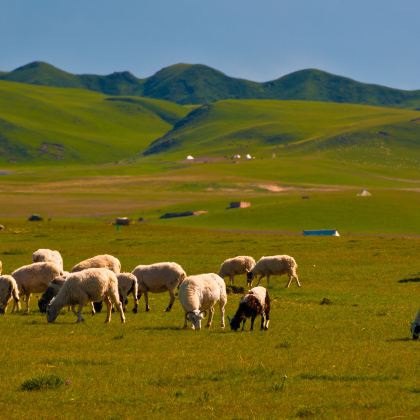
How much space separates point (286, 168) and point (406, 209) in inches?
3505

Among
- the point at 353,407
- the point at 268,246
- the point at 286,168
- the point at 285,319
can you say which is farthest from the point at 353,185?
the point at 353,407

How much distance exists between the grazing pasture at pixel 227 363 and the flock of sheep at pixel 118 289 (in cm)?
57

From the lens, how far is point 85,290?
2484 centimetres

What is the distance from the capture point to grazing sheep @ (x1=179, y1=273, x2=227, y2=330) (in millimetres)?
23578

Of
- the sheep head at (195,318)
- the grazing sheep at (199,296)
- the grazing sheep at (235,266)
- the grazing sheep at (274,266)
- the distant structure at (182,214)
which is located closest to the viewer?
the sheep head at (195,318)

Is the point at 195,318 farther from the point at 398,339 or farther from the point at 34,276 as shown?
the point at 34,276

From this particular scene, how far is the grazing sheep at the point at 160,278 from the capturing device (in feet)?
94.9

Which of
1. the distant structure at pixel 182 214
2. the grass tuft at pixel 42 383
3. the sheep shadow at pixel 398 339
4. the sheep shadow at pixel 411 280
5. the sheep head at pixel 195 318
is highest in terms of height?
the grass tuft at pixel 42 383

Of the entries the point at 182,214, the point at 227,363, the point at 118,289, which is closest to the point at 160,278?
the point at 118,289

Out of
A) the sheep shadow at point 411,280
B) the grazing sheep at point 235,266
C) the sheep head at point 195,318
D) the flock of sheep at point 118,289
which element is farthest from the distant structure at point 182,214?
the sheep head at point 195,318

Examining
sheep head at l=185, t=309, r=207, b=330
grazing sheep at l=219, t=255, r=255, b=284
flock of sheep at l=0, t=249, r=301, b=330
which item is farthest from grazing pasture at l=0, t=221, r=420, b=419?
grazing sheep at l=219, t=255, r=255, b=284

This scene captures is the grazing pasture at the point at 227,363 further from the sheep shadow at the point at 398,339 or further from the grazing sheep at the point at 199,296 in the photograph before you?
the grazing sheep at the point at 199,296

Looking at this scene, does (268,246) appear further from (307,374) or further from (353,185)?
(353,185)

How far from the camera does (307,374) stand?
17.1m
